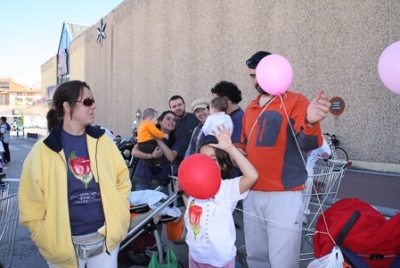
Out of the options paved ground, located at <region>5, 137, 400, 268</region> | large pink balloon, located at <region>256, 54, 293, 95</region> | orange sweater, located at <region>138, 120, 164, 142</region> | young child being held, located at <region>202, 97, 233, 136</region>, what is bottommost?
paved ground, located at <region>5, 137, 400, 268</region>

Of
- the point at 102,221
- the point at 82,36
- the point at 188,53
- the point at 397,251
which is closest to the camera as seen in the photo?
the point at 397,251

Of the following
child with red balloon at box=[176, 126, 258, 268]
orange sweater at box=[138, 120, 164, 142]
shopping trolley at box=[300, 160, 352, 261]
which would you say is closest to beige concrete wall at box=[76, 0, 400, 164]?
shopping trolley at box=[300, 160, 352, 261]

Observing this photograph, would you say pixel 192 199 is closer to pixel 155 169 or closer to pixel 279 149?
pixel 279 149

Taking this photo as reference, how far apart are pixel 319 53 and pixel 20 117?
64085mm

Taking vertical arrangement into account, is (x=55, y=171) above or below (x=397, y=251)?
above

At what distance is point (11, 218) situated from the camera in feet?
10.2

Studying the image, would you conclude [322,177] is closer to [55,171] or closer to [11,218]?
[55,171]

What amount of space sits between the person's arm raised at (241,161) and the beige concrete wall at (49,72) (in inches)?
1614

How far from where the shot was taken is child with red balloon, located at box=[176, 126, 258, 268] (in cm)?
230

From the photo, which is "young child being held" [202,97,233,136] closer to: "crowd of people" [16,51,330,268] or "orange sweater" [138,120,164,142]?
"orange sweater" [138,120,164,142]

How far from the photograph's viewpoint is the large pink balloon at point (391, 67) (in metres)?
2.06

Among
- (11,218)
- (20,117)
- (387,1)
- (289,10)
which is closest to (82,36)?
(289,10)

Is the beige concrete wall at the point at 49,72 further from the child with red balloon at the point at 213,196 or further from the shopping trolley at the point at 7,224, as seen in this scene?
the child with red balloon at the point at 213,196

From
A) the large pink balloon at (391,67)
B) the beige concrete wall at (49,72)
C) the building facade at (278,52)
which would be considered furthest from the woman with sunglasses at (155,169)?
the beige concrete wall at (49,72)
